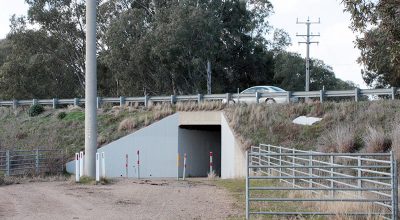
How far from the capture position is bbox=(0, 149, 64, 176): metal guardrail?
25.3 metres

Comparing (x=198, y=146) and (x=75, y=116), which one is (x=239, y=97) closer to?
(x=198, y=146)

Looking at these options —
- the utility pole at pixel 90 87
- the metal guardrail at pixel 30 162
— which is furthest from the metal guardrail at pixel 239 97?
the utility pole at pixel 90 87

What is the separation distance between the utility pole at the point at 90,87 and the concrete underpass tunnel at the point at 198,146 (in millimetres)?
9413

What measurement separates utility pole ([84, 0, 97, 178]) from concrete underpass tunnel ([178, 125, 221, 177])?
30.9 feet

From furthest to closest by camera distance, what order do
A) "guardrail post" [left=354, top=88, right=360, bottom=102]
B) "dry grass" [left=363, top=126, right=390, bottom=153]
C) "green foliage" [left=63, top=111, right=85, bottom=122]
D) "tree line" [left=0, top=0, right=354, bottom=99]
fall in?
"tree line" [left=0, top=0, right=354, bottom=99]
"green foliage" [left=63, top=111, right=85, bottom=122]
"guardrail post" [left=354, top=88, right=360, bottom=102]
"dry grass" [left=363, top=126, right=390, bottom=153]

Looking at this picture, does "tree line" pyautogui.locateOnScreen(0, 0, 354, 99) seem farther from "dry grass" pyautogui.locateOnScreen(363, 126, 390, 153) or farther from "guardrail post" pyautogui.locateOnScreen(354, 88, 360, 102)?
"dry grass" pyautogui.locateOnScreen(363, 126, 390, 153)

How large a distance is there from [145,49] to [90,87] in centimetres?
2276

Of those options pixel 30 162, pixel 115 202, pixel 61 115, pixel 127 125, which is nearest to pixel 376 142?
pixel 115 202

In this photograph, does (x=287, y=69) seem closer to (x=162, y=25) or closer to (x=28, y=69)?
(x=162, y=25)

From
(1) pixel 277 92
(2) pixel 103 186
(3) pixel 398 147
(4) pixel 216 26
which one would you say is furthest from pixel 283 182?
(4) pixel 216 26

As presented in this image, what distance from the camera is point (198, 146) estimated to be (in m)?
33.6

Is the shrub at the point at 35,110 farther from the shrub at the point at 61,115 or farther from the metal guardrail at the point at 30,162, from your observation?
the metal guardrail at the point at 30,162

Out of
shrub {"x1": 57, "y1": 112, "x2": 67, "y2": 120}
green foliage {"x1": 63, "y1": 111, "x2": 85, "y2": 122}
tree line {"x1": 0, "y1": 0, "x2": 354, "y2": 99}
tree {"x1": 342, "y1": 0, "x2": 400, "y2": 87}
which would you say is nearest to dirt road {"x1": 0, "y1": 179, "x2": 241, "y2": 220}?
tree {"x1": 342, "y1": 0, "x2": 400, "y2": 87}

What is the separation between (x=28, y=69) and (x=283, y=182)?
36.1 metres
